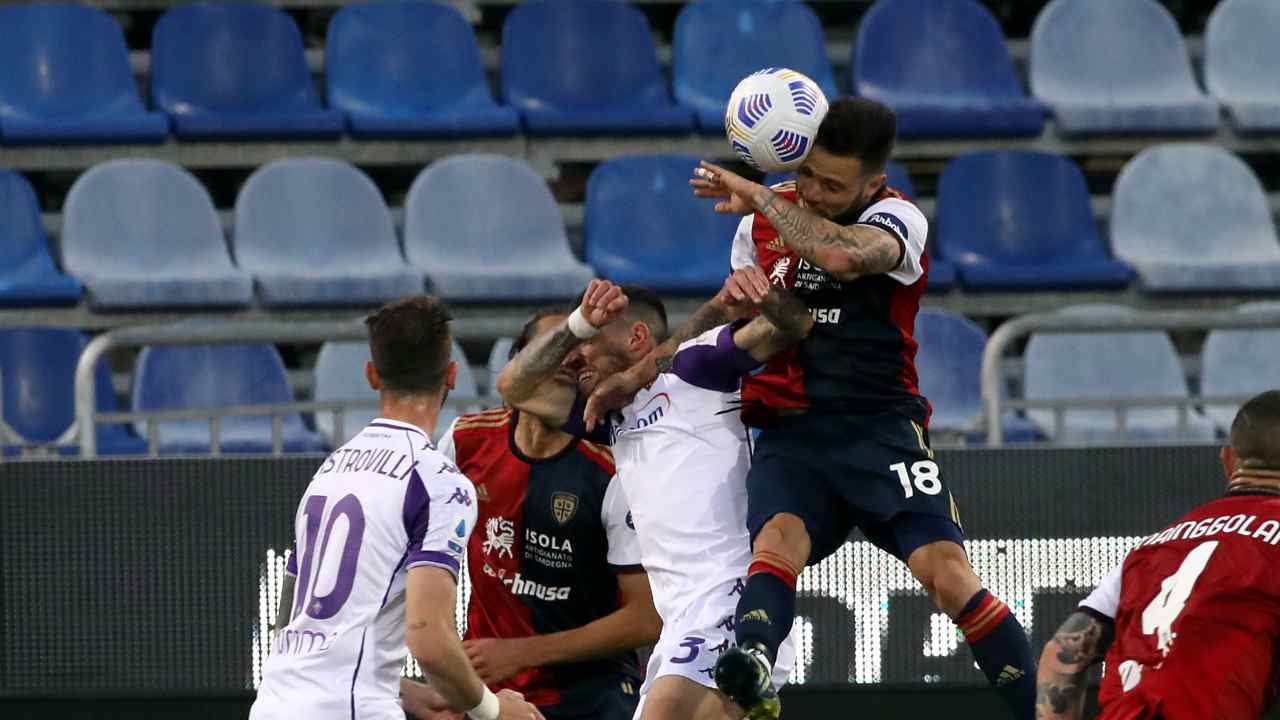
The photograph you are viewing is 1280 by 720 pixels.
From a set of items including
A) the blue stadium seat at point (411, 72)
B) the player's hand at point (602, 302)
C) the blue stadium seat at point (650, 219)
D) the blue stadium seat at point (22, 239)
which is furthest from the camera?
the blue stadium seat at point (411, 72)

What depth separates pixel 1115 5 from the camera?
11.8m

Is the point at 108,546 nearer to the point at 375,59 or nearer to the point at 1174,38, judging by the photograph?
the point at 375,59

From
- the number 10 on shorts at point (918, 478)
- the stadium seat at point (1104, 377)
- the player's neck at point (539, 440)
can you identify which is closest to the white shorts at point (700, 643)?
the number 10 on shorts at point (918, 478)

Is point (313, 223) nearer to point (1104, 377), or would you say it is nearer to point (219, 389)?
point (219, 389)

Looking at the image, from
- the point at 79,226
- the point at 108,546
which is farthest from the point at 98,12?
the point at 108,546

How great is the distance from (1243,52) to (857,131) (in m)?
7.54

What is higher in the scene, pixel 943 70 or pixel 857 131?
pixel 857 131

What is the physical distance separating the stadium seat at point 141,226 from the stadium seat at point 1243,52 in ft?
20.3

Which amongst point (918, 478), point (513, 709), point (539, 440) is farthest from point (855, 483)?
point (513, 709)

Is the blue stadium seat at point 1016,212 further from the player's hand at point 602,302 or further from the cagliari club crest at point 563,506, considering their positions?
the player's hand at point 602,302

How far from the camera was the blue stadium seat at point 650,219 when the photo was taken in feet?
34.5

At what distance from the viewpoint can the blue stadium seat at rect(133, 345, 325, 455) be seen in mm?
9188

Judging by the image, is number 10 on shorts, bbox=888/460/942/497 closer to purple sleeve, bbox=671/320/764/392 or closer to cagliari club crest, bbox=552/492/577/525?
purple sleeve, bbox=671/320/764/392

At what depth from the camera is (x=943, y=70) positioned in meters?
11.5
